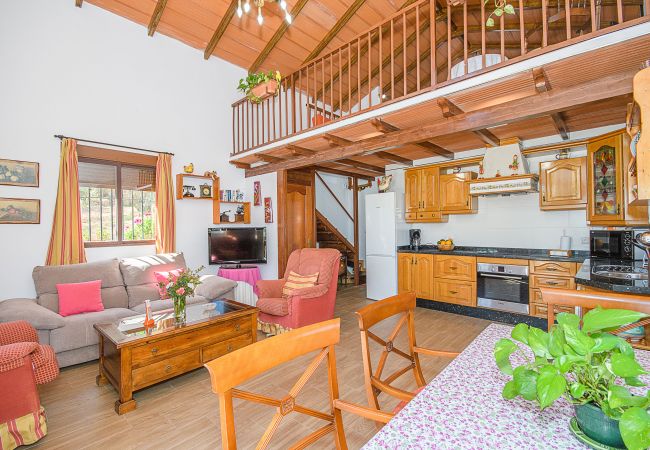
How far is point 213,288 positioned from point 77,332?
51.8 inches

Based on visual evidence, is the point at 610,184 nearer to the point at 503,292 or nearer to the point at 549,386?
the point at 503,292

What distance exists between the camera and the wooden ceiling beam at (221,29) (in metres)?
4.16

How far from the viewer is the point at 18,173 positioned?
3.41 m

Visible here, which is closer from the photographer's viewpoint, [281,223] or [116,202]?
[116,202]

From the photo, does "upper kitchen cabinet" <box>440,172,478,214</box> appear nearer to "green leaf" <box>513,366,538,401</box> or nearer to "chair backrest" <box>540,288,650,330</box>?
"chair backrest" <box>540,288,650,330</box>

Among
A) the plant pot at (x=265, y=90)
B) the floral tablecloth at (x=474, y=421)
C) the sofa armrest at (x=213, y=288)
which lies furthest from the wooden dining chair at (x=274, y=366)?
the plant pot at (x=265, y=90)

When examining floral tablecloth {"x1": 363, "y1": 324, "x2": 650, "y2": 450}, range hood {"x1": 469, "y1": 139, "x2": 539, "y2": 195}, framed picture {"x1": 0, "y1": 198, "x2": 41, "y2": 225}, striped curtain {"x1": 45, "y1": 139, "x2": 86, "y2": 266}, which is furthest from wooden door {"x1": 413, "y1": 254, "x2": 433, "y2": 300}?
framed picture {"x1": 0, "y1": 198, "x2": 41, "y2": 225}

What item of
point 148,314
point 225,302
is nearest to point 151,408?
point 148,314

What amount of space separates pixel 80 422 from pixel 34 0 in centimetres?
449

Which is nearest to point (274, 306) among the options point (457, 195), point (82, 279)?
point (82, 279)

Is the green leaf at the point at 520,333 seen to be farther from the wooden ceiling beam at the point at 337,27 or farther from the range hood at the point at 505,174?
the wooden ceiling beam at the point at 337,27

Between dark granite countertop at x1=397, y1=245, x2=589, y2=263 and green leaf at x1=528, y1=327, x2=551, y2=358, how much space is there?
3.66 metres

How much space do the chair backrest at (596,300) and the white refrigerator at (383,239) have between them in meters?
3.60

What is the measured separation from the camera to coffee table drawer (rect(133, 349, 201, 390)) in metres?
2.34
